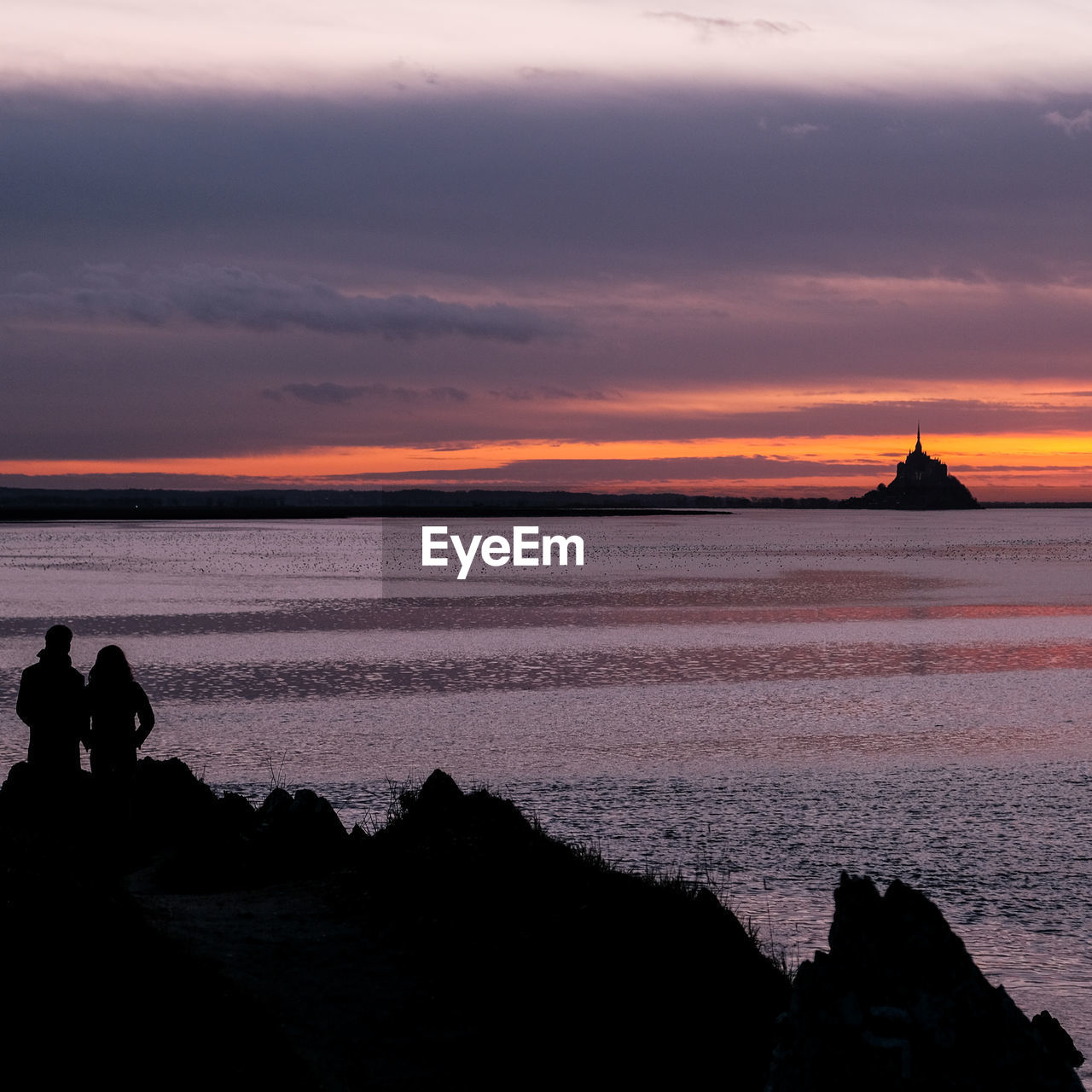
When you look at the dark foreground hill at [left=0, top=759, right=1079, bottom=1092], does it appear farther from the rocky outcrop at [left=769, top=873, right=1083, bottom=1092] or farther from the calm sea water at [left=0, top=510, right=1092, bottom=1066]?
the calm sea water at [left=0, top=510, right=1092, bottom=1066]

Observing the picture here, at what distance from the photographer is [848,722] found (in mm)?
24609

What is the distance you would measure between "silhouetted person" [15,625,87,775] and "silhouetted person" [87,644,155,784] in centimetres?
15

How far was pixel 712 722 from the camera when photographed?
24672mm

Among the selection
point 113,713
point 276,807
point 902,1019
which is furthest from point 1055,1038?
point 113,713

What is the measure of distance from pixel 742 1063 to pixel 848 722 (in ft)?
55.1

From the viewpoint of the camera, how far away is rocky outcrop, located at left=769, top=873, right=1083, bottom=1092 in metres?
6.26

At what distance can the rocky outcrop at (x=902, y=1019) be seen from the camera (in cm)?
626

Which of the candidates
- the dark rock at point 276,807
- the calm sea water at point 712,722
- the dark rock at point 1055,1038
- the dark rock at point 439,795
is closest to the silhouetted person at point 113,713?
the dark rock at point 276,807

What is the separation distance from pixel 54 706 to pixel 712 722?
578 inches

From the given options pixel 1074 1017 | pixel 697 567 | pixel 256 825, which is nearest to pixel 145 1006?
pixel 256 825

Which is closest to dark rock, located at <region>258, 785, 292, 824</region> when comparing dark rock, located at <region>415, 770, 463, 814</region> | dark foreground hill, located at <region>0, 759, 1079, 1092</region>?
dark foreground hill, located at <region>0, 759, 1079, 1092</region>

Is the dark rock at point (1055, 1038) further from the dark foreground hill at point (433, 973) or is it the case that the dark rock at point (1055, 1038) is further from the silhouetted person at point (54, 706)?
the silhouetted person at point (54, 706)

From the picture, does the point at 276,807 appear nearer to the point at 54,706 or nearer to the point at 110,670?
the point at 110,670

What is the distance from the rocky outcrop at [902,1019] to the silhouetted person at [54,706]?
7.94 meters
